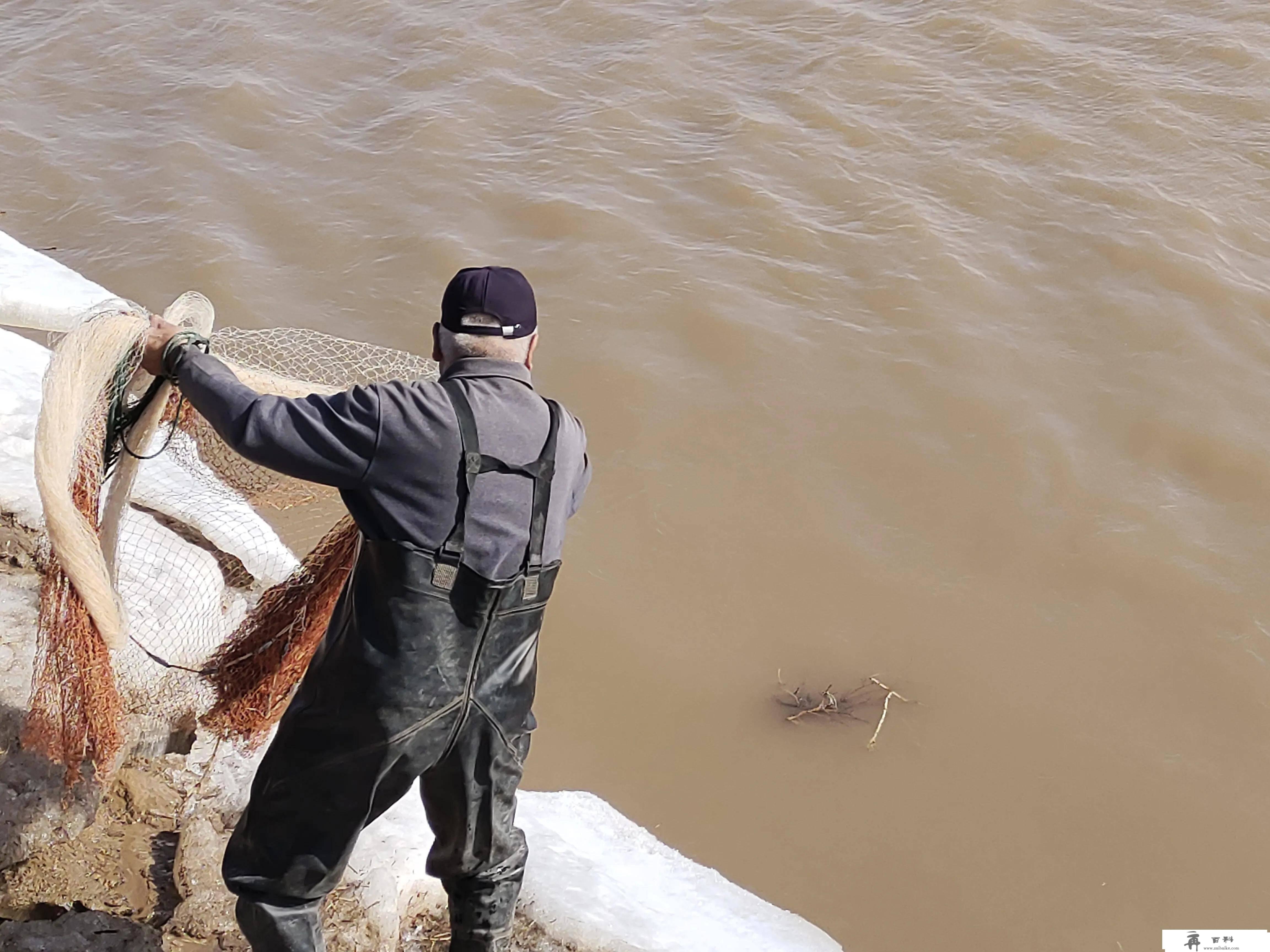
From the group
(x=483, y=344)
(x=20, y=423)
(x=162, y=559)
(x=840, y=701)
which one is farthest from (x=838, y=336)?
(x=483, y=344)

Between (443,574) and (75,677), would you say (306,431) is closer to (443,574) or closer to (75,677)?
(443,574)

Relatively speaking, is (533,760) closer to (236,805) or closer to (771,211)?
(236,805)

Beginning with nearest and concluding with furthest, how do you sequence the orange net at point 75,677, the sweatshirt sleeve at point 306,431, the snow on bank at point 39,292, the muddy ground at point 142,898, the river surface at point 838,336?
the sweatshirt sleeve at point 306,431
the orange net at point 75,677
the muddy ground at point 142,898
the river surface at point 838,336
the snow on bank at point 39,292

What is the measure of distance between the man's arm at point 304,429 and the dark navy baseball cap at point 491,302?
270 mm

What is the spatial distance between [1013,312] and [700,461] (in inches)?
75.7

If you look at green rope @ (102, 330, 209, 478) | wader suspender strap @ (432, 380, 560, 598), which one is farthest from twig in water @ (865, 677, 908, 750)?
green rope @ (102, 330, 209, 478)

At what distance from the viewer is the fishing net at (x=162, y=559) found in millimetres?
2818

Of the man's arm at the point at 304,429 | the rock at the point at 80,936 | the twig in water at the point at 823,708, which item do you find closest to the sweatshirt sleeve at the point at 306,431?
the man's arm at the point at 304,429

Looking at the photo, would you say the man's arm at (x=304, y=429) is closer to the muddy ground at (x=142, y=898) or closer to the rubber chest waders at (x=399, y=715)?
the rubber chest waders at (x=399, y=715)

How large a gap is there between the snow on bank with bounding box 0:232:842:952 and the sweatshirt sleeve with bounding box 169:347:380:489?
1.53 meters

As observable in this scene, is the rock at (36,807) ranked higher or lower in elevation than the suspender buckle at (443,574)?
lower

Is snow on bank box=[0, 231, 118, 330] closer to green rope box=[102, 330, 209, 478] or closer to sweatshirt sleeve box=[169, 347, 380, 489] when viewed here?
green rope box=[102, 330, 209, 478]

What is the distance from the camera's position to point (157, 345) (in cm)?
271

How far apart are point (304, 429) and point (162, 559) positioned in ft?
7.42
